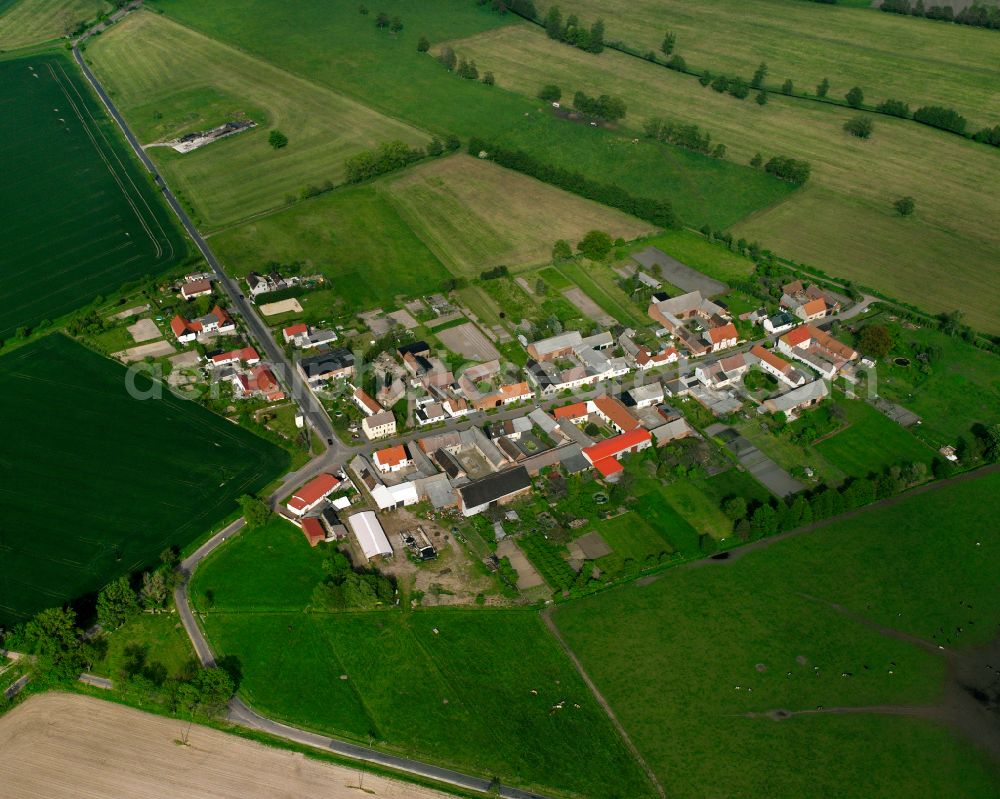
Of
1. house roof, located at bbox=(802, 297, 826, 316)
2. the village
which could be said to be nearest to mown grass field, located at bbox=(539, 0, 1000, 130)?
house roof, located at bbox=(802, 297, 826, 316)

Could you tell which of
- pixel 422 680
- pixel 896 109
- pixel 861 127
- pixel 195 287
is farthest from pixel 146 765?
pixel 896 109

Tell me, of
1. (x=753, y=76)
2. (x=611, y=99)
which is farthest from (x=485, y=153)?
(x=753, y=76)

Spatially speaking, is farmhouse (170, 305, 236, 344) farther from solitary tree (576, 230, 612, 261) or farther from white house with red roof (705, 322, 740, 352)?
white house with red roof (705, 322, 740, 352)

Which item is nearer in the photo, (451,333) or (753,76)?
(451,333)

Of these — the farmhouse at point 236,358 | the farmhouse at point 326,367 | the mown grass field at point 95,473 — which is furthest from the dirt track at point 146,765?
the farmhouse at point 236,358

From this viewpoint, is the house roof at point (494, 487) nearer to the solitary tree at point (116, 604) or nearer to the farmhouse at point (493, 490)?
the farmhouse at point (493, 490)

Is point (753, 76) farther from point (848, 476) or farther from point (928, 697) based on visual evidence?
point (928, 697)
